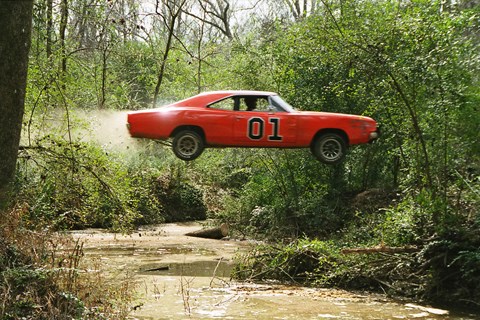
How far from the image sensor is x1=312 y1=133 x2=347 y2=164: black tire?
6.25 metres

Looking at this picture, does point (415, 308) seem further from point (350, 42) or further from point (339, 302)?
point (350, 42)

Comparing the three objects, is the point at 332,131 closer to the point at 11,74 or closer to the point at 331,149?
the point at 331,149

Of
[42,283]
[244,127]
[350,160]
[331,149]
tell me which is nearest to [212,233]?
[350,160]

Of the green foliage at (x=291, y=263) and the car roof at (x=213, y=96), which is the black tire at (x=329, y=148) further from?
the green foliage at (x=291, y=263)

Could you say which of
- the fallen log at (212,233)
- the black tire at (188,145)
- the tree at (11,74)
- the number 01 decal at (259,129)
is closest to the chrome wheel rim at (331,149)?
the number 01 decal at (259,129)

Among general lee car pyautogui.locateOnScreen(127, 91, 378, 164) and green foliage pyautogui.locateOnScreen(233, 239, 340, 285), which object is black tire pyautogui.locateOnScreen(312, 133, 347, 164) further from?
green foliage pyautogui.locateOnScreen(233, 239, 340, 285)

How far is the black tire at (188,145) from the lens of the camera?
5.79 meters

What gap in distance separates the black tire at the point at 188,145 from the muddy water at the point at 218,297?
215 cm

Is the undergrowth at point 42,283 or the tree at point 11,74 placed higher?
the tree at point 11,74

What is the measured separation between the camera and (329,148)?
6.39 metres

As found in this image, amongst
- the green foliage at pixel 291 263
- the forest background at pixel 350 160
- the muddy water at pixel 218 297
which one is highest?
the forest background at pixel 350 160

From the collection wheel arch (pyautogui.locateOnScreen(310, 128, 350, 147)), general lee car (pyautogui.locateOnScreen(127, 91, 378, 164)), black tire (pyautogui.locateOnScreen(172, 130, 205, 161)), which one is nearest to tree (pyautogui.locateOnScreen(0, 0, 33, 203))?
general lee car (pyautogui.locateOnScreen(127, 91, 378, 164))

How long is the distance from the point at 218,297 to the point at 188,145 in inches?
158

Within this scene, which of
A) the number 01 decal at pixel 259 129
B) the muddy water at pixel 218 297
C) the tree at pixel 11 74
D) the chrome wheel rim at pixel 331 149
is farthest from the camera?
the muddy water at pixel 218 297
